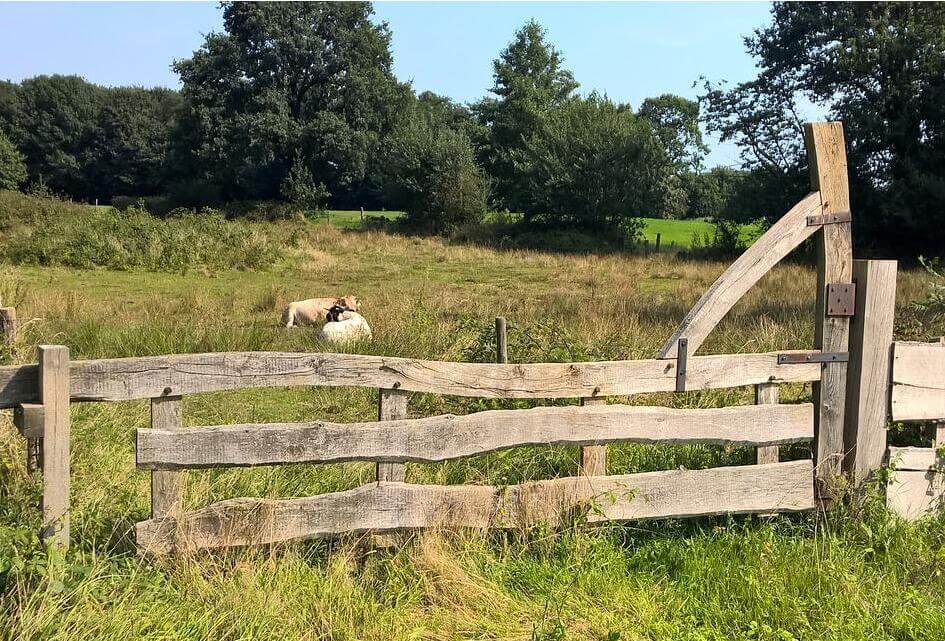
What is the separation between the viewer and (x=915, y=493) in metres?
5.00

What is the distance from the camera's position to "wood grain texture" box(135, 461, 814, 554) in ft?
12.9

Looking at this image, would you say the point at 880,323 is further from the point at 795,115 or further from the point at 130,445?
the point at 795,115

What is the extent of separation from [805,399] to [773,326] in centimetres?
317

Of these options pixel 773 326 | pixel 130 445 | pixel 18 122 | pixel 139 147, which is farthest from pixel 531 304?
pixel 18 122

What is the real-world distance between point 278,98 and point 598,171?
27329 millimetres

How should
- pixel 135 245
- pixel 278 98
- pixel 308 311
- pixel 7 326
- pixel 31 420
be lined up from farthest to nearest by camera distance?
pixel 278 98 → pixel 135 245 → pixel 308 311 → pixel 7 326 → pixel 31 420

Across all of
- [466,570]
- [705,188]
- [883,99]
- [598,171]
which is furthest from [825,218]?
[705,188]

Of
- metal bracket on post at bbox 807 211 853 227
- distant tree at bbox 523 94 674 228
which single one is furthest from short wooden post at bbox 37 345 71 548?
distant tree at bbox 523 94 674 228

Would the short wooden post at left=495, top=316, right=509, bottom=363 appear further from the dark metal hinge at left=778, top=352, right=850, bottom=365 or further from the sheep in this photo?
the sheep

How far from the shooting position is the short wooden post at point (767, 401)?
486 centimetres

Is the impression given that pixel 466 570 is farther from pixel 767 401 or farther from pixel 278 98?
pixel 278 98

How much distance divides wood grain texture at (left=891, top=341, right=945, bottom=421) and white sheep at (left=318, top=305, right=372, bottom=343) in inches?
252

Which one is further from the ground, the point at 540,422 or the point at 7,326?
the point at 7,326

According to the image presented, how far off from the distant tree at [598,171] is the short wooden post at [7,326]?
34.6 m
